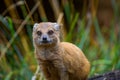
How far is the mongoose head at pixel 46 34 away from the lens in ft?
13.4

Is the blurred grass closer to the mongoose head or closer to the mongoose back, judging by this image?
the mongoose back

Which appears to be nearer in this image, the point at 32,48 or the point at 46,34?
the point at 46,34

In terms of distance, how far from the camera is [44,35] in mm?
4078

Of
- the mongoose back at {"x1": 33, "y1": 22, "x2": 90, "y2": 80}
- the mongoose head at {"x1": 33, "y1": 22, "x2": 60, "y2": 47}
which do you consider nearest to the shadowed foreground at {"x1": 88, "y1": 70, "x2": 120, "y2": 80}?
the mongoose back at {"x1": 33, "y1": 22, "x2": 90, "y2": 80}

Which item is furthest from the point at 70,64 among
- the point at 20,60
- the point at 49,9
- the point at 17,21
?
the point at 49,9

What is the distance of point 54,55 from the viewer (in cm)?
427

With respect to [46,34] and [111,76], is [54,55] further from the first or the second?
[111,76]

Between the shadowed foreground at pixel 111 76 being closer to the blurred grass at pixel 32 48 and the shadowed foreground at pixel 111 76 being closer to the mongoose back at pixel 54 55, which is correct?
the mongoose back at pixel 54 55

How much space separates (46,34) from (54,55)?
9.6 inches

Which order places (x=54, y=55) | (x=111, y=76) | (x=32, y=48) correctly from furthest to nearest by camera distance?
(x=32, y=48) < (x=111, y=76) < (x=54, y=55)

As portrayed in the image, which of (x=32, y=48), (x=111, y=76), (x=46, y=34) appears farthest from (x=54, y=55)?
(x=32, y=48)

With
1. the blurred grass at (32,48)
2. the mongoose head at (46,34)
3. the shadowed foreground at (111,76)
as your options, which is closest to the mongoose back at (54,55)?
the mongoose head at (46,34)

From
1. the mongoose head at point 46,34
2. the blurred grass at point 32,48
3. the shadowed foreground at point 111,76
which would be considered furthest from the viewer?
the blurred grass at point 32,48

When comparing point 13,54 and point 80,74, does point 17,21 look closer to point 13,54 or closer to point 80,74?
point 13,54
